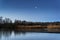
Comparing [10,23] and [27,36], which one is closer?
[10,23]

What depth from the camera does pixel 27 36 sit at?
303 cm

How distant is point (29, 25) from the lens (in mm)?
2941

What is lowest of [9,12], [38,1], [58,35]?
[58,35]

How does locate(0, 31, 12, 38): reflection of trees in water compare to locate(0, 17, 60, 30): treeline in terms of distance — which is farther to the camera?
locate(0, 31, 12, 38): reflection of trees in water

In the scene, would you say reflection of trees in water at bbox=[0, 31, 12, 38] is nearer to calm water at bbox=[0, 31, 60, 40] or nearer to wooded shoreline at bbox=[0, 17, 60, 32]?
calm water at bbox=[0, 31, 60, 40]

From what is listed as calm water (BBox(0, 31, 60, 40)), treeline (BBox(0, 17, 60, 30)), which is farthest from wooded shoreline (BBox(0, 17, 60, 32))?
calm water (BBox(0, 31, 60, 40))

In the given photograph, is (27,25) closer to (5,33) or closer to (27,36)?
(27,36)

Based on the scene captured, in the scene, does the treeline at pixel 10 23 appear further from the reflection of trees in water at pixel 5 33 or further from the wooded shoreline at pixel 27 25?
the reflection of trees in water at pixel 5 33

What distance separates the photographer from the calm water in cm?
290

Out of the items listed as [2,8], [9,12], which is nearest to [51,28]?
[9,12]

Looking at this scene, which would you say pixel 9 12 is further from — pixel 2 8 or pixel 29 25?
pixel 29 25

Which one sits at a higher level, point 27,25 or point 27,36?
point 27,25

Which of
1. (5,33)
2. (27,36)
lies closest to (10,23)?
(5,33)

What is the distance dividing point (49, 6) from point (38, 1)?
0.87ft
